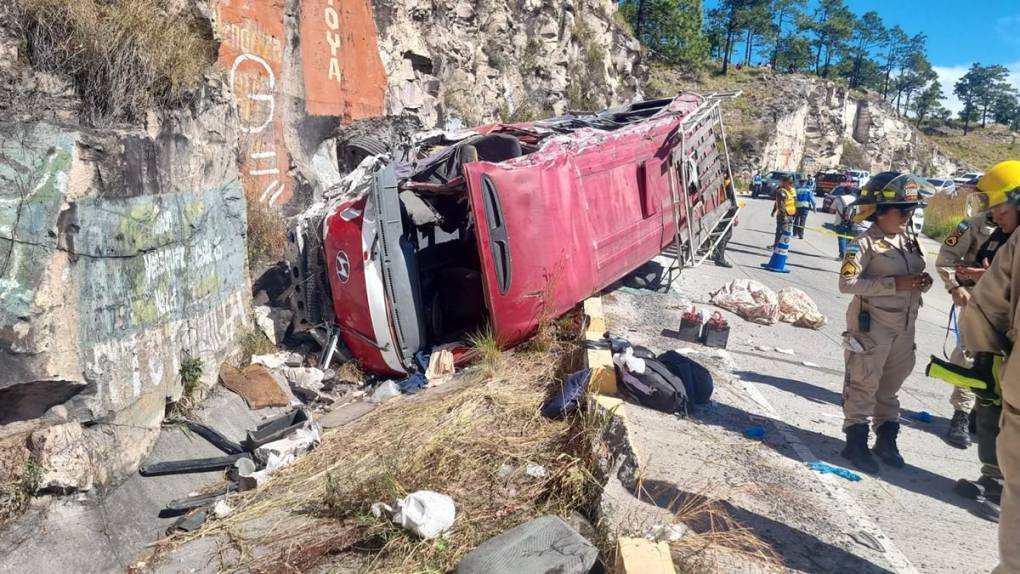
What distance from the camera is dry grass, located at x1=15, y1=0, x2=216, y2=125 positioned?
420 centimetres

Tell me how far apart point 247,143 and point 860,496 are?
6.85 meters

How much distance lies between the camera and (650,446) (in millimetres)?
3848

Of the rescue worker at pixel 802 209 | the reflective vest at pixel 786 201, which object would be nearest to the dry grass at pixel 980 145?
the rescue worker at pixel 802 209

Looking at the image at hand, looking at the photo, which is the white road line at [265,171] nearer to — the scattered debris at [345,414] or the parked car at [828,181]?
the scattered debris at [345,414]

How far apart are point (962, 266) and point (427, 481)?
348 centimetres

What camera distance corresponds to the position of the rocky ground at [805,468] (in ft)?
10.1

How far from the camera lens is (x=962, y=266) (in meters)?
4.01

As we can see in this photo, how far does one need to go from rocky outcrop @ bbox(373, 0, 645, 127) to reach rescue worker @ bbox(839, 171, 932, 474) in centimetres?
791

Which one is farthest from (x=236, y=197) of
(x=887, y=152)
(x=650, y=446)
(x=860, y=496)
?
(x=887, y=152)

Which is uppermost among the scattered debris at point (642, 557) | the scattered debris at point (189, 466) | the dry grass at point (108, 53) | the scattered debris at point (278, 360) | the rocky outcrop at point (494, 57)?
the rocky outcrop at point (494, 57)

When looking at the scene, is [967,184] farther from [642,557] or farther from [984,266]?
[642,557]

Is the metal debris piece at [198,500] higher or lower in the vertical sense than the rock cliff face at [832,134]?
lower

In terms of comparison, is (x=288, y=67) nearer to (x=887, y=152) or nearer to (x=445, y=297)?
(x=445, y=297)

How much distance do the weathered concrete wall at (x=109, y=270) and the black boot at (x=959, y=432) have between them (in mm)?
5381
